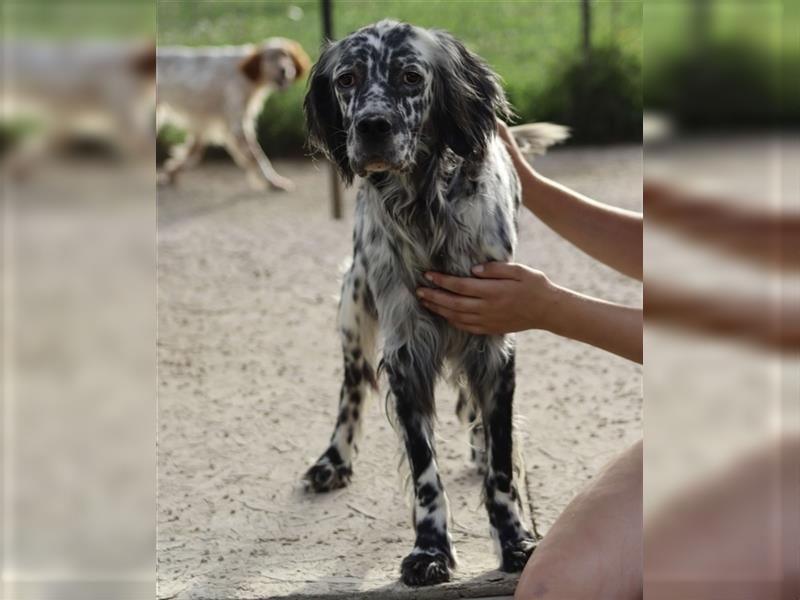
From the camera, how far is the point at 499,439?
2.80 metres

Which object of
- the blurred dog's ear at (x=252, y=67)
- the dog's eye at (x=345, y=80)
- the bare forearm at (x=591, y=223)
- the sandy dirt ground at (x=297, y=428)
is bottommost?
the sandy dirt ground at (x=297, y=428)

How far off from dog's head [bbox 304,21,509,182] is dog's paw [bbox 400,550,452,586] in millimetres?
889

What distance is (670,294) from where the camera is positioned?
0.86m

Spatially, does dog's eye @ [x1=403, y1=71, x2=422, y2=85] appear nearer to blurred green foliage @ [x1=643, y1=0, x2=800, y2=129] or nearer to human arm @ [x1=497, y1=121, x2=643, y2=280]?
human arm @ [x1=497, y1=121, x2=643, y2=280]

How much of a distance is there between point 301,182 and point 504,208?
16.8 ft

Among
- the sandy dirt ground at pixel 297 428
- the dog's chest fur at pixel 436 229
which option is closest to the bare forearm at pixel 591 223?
the dog's chest fur at pixel 436 229

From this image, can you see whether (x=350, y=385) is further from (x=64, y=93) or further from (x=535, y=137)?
(x=64, y=93)

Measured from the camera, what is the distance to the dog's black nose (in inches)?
95.8

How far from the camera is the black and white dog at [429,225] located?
2551mm

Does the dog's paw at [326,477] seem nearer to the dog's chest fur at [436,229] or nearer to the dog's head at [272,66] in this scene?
the dog's chest fur at [436,229]

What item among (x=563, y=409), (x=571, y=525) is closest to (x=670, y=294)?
(x=571, y=525)

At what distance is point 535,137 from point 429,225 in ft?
2.86

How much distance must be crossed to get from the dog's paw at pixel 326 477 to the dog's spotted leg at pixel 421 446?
0.53 meters

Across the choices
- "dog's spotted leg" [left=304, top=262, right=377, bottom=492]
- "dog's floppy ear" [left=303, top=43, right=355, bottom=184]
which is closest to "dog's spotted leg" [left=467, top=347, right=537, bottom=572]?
"dog's spotted leg" [left=304, top=262, right=377, bottom=492]
